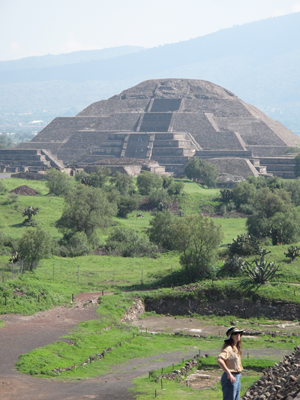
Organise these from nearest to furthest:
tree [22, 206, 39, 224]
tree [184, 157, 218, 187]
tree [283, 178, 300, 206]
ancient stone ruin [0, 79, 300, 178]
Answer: tree [22, 206, 39, 224] < tree [283, 178, 300, 206] < tree [184, 157, 218, 187] < ancient stone ruin [0, 79, 300, 178]

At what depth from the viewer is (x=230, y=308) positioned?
3788 centimetres

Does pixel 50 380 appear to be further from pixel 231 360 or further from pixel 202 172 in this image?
pixel 202 172

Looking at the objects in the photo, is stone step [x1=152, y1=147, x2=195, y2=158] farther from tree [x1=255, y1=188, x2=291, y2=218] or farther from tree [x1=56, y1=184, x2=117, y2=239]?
tree [x1=56, y1=184, x2=117, y2=239]

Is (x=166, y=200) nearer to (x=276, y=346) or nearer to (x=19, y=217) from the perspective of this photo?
(x=19, y=217)

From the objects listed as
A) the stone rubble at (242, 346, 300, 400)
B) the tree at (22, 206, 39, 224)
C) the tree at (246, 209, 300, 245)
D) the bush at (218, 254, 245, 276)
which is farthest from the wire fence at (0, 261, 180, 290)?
the tree at (22, 206, 39, 224)

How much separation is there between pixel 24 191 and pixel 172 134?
51.3 meters

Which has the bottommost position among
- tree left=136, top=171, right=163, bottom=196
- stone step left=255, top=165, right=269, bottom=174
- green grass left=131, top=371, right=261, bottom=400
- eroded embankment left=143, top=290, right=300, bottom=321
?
green grass left=131, top=371, right=261, bottom=400

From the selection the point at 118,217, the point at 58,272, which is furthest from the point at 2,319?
the point at 118,217

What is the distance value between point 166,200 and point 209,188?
64.1 ft

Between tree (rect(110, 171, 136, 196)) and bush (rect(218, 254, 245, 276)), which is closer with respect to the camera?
bush (rect(218, 254, 245, 276))

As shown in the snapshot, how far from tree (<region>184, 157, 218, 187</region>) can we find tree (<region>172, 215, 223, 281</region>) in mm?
57569

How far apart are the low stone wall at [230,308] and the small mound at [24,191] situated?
45.1 meters

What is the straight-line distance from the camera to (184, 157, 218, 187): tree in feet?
334

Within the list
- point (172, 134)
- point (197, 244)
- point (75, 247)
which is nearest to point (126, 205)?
point (75, 247)
